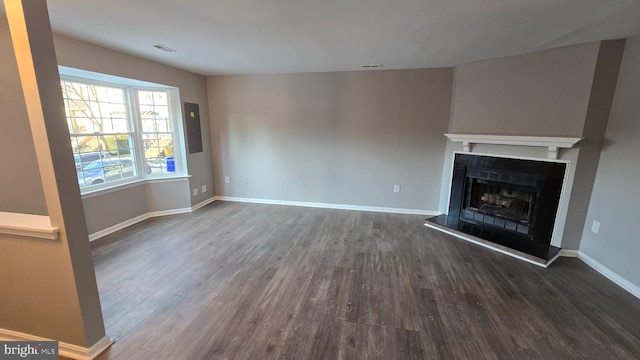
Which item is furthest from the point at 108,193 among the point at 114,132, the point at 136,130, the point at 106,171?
the point at 136,130

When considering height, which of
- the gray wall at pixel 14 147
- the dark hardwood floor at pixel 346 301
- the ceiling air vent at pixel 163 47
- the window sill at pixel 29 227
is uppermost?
the ceiling air vent at pixel 163 47

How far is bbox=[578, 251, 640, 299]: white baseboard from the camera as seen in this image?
2.36m

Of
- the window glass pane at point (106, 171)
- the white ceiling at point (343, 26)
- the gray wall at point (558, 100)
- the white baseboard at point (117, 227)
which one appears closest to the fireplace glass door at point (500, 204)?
the gray wall at point (558, 100)

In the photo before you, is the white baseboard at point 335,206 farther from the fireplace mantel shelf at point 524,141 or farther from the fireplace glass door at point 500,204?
the fireplace mantel shelf at point 524,141

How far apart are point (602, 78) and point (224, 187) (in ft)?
18.2

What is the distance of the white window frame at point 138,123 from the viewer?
335 centimetres

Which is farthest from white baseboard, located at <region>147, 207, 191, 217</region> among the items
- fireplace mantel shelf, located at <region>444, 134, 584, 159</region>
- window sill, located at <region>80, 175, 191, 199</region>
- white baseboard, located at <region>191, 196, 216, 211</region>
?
fireplace mantel shelf, located at <region>444, 134, 584, 159</region>

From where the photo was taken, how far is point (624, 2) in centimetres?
182

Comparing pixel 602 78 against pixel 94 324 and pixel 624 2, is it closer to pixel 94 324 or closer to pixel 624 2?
pixel 624 2

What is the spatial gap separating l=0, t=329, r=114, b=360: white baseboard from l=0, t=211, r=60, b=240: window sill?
0.73m

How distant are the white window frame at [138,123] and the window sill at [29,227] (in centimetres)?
190

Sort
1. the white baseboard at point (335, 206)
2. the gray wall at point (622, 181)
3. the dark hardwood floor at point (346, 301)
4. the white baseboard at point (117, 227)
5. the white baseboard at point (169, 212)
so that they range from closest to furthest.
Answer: the dark hardwood floor at point (346, 301) < the gray wall at point (622, 181) < the white baseboard at point (117, 227) < the white baseboard at point (169, 212) < the white baseboard at point (335, 206)

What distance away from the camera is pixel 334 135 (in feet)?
14.8

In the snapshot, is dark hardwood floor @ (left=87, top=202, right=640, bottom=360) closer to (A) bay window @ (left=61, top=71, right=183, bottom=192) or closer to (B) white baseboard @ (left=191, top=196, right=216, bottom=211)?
(A) bay window @ (left=61, top=71, right=183, bottom=192)
